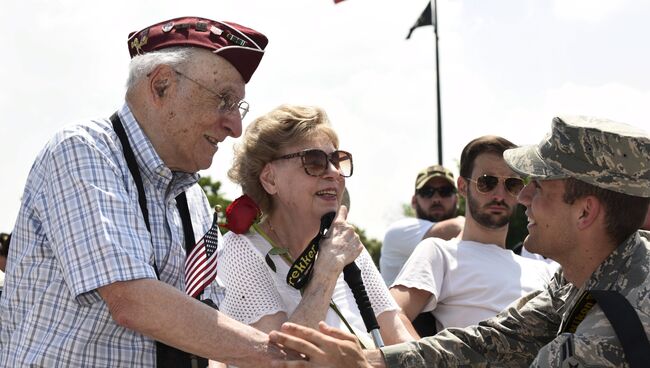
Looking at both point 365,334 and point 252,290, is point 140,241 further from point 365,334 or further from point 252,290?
point 365,334

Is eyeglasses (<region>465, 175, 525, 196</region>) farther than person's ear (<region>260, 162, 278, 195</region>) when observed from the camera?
Yes

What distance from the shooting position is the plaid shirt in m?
3.46

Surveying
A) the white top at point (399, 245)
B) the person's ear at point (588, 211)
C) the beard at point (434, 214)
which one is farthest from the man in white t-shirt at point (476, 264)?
the person's ear at point (588, 211)

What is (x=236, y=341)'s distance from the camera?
3.68 meters

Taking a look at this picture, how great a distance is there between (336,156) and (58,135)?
1.91m

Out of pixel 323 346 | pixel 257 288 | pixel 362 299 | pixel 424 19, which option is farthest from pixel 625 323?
pixel 424 19

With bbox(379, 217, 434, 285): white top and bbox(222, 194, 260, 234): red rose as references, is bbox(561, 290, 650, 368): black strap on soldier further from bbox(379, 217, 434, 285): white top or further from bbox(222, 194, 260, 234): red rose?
bbox(379, 217, 434, 285): white top

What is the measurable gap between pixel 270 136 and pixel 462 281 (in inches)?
72.6

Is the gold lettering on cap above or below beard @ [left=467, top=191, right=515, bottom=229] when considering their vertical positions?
above

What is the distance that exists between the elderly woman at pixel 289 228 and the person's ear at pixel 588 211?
1137 millimetres

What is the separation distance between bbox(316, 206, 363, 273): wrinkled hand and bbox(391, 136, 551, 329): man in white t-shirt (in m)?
1.42

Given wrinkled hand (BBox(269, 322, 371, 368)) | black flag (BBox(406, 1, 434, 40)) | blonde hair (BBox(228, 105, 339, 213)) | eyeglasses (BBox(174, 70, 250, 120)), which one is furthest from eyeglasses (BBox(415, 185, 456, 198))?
black flag (BBox(406, 1, 434, 40))

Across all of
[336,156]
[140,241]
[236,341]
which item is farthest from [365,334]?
[140,241]

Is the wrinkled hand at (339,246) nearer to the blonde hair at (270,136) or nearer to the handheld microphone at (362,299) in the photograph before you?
the handheld microphone at (362,299)
